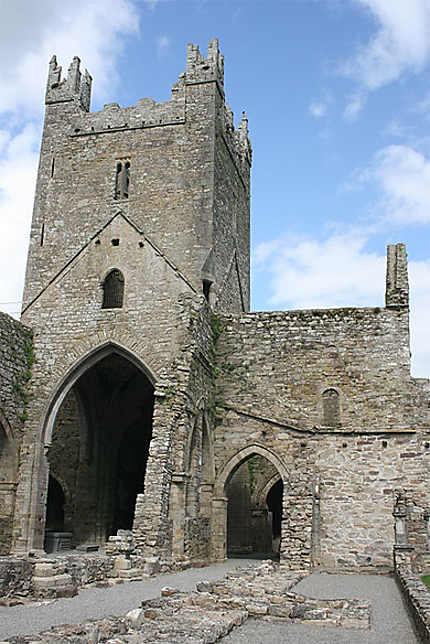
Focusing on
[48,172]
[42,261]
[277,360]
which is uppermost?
[48,172]

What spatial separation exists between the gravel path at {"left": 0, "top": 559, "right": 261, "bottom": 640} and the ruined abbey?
6.24ft

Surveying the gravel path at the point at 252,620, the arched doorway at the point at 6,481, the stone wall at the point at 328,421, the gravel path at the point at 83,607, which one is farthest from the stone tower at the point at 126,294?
the gravel path at the point at 252,620

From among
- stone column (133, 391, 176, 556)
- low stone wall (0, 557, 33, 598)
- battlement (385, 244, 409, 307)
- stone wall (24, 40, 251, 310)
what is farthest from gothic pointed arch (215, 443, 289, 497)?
low stone wall (0, 557, 33, 598)

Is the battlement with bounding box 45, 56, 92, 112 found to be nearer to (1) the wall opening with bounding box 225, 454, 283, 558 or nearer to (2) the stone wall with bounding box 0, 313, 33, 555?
(2) the stone wall with bounding box 0, 313, 33, 555

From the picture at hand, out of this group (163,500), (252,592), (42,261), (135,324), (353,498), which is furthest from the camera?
(42,261)

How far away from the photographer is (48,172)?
19.7 m

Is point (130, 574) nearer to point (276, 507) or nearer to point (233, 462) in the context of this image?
point (233, 462)

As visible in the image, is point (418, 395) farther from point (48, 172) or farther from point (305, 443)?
point (48, 172)

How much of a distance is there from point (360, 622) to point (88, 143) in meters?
15.9

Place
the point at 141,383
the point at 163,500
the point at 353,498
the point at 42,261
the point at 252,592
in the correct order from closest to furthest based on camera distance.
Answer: the point at 252,592 → the point at 163,500 → the point at 353,498 → the point at 42,261 → the point at 141,383

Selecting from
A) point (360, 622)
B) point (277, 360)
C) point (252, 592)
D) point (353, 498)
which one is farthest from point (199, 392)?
point (360, 622)

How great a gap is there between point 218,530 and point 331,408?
12.0 ft

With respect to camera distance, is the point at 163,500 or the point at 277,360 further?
the point at 277,360

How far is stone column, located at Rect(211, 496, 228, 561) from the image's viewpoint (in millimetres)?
14812
